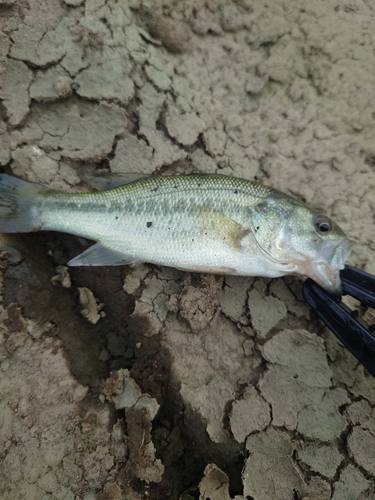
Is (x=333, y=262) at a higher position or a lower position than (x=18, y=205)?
higher

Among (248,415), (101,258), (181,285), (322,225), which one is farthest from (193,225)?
(248,415)

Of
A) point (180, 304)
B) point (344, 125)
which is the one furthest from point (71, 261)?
point (344, 125)

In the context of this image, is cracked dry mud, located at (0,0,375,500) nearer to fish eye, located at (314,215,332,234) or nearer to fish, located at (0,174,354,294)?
fish, located at (0,174,354,294)

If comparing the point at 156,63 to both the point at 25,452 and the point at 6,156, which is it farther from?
the point at 25,452

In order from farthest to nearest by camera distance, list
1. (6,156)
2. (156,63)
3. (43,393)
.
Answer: (156,63)
(6,156)
(43,393)

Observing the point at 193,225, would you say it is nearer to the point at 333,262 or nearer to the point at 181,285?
the point at 181,285

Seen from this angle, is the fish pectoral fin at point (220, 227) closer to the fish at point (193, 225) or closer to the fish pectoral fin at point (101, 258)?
the fish at point (193, 225)

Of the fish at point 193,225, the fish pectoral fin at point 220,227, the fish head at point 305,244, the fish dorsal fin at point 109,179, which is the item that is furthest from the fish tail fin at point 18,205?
the fish head at point 305,244
